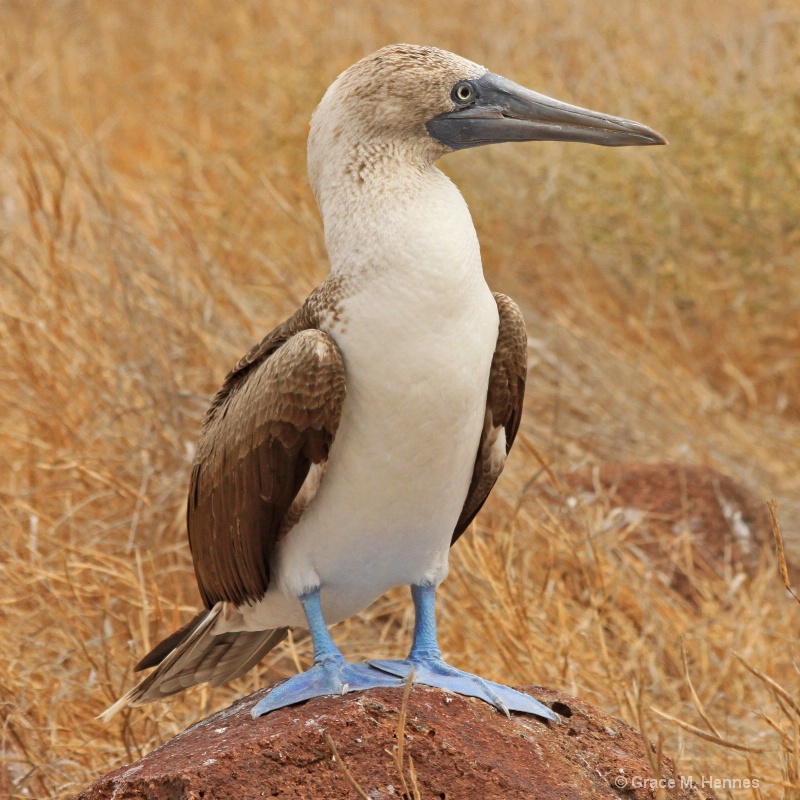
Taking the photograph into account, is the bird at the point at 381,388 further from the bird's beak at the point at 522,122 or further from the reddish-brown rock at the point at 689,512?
the reddish-brown rock at the point at 689,512

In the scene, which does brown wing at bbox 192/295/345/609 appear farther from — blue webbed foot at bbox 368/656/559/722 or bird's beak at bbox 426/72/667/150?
bird's beak at bbox 426/72/667/150

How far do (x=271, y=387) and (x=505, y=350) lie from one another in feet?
A: 1.79

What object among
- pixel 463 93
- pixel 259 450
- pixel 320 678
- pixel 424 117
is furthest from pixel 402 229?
pixel 320 678

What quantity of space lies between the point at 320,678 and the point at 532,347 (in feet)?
10.7

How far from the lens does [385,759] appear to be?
259 cm

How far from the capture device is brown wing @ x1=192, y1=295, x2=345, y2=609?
2742 millimetres

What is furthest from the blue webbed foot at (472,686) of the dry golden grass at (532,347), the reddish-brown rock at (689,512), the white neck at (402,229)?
the reddish-brown rock at (689,512)

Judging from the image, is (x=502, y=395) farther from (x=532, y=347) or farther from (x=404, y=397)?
(x=532, y=347)

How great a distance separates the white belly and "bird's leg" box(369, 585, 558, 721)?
0.08 metres

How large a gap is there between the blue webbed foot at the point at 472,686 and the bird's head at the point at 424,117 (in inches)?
43.4

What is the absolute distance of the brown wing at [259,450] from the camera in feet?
9.00

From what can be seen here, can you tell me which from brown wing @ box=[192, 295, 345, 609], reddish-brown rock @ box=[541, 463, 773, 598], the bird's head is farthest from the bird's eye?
reddish-brown rock @ box=[541, 463, 773, 598]

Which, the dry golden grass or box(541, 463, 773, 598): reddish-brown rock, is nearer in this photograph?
the dry golden grass

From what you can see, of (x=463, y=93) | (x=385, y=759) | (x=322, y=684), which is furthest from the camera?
(x=463, y=93)
